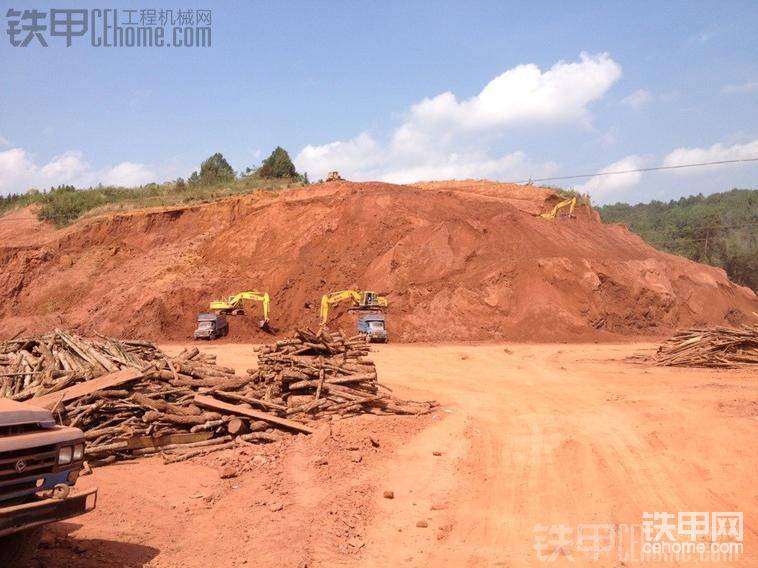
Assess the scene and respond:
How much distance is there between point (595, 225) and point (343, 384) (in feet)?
101

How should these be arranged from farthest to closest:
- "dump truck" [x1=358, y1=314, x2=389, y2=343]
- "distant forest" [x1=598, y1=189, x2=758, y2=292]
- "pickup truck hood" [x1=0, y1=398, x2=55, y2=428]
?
"distant forest" [x1=598, y1=189, x2=758, y2=292] → "dump truck" [x1=358, y1=314, x2=389, y2=343] → "pickup truck hood" [x1=0, y1=398, x2=55, y2=428]

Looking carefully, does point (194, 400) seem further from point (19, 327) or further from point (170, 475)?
point (19, 327)

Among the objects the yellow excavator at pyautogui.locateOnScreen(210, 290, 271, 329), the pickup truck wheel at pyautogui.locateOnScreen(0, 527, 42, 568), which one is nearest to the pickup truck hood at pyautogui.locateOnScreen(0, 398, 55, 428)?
the pickup truck wheel at pyautogui.locateOnScreen(0, 527, 42, 568)

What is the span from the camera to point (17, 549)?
473 cm

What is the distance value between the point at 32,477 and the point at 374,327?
20.3m

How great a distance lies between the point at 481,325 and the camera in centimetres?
2631

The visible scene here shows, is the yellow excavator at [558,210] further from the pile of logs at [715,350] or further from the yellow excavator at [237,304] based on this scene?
the pile of logs at [715,350]

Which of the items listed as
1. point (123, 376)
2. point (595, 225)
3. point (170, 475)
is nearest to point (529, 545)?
point (170, 475)

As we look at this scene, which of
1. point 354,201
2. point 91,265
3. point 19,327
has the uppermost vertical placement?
point 354,201

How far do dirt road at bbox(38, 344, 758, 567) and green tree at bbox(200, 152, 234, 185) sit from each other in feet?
144

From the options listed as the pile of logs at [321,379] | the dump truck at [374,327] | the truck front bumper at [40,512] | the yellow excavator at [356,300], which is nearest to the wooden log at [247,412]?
the pile of logs at [321,379]

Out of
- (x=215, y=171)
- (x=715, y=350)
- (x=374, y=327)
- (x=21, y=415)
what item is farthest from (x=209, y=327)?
(x=215, y=171)

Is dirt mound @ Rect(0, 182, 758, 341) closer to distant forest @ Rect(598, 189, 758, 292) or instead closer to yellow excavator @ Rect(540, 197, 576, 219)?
yellow excavator @ Rect(540, 197, 576, 219)

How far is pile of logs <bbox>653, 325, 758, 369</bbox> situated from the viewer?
15625mm
